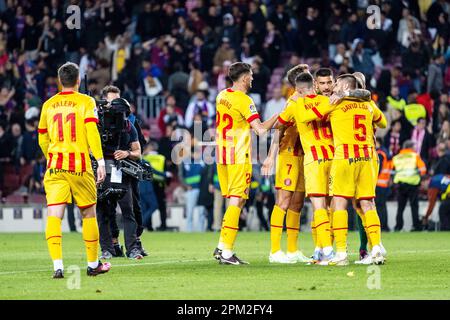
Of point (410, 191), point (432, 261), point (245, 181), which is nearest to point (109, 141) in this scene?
point (245, 181)

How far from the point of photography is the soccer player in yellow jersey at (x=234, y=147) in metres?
14.9

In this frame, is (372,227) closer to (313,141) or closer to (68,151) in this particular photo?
(313,141)

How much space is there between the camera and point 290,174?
15.2m

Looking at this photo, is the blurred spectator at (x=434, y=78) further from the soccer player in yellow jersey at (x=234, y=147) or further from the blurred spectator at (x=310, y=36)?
the soccer player in yellow jersey at (x=234, y=147)

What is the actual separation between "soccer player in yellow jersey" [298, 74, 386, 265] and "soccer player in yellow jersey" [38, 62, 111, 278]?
2.72 metres

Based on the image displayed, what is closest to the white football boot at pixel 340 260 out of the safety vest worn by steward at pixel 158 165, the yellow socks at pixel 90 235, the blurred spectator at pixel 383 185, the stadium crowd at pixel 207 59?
the yellow socks at pixel 90 235

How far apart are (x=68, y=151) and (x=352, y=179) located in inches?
136

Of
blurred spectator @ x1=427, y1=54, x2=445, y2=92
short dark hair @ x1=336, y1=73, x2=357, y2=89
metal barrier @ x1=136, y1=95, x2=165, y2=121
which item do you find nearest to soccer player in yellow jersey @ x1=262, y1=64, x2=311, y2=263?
short dark hair @ x1=336, y1=73, x2=357, y2=89

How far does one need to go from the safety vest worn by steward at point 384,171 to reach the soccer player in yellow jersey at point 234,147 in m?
11.2

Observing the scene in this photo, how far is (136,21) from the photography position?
113 feet

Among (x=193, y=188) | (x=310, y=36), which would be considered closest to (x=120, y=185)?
(x=193, y=188)

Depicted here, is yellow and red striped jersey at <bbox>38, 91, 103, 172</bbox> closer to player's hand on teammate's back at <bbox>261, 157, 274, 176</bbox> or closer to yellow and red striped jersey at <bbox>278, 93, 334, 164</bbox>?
player's hand on teammate's back at <bbox>261, 157, 274, 176</bbox>

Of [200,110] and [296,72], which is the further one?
[200,110]
